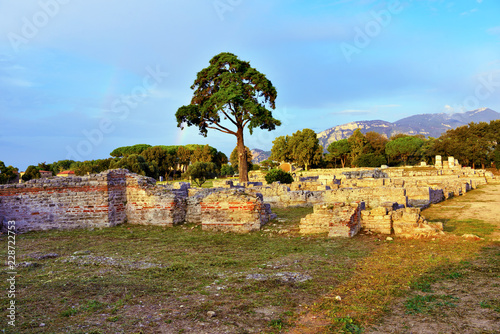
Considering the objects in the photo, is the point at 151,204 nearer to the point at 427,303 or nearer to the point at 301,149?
the point at 427,303

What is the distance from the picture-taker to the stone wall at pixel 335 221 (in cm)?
879

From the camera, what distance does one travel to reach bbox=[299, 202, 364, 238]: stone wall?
8789 mm

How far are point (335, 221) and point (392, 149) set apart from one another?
218ft

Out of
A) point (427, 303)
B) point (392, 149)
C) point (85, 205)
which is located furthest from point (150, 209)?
point (392, 149)

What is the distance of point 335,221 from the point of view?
29.8ft

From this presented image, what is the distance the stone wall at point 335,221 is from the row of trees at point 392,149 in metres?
50.5

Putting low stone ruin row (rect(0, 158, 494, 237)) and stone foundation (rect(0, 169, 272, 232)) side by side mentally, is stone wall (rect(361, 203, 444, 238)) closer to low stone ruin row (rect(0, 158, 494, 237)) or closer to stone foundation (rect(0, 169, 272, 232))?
low stone ruin row (rect(0, 158, 494, 237))

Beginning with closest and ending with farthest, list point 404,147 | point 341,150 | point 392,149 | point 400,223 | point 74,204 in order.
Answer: point 400,223
point 74,204
point 404,147
point 392,149
point 341,150

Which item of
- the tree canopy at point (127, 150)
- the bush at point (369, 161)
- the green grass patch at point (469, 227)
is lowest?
the green grass patch at point (469, 227)

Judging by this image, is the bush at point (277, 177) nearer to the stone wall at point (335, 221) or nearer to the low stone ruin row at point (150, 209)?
the low stone ruin row at point (150, 209)

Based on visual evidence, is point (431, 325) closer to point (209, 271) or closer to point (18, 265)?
point (209, 271)

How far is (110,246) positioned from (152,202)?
11.4ft

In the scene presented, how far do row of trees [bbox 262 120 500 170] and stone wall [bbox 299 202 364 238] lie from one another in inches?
1988

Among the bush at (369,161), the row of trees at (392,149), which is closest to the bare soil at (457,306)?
the row of trees at (392,149)
